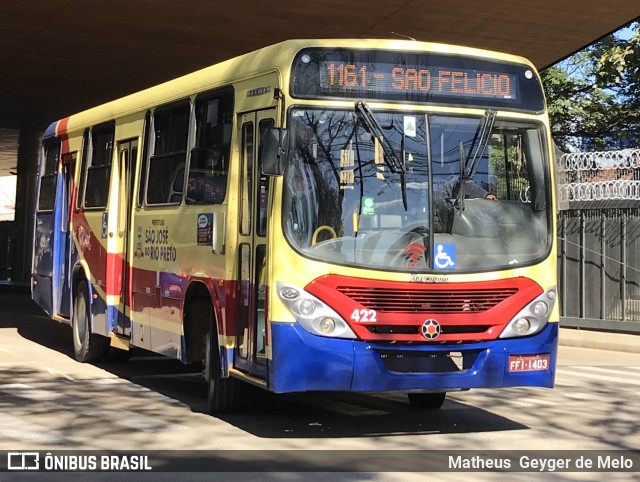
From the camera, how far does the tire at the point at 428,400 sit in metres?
11.1

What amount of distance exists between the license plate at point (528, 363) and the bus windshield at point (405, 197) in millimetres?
789

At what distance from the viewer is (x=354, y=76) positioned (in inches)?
364

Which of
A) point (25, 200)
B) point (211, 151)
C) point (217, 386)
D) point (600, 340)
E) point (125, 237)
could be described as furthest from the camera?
point (25, 200)

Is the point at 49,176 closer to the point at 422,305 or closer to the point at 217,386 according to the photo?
the point at 217,386

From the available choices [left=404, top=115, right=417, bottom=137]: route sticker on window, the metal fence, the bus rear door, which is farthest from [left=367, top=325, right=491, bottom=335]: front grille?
the metal fence

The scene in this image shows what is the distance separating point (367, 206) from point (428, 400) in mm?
2922

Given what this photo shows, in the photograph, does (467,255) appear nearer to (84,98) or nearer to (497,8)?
(497,8)

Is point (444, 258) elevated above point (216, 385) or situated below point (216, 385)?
above

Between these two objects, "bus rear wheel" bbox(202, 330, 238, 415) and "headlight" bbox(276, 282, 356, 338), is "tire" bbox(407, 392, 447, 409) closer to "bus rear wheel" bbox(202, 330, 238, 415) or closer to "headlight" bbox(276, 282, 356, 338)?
"bus rear wheel" bbox(202, 330, 238, 415)

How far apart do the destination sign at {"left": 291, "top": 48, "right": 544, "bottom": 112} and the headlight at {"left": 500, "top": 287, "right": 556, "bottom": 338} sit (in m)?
1.72

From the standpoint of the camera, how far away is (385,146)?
360 inches

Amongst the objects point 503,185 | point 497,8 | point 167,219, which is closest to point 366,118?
point 503,185

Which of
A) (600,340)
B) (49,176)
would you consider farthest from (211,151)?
(600,340)

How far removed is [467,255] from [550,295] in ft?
2.92
